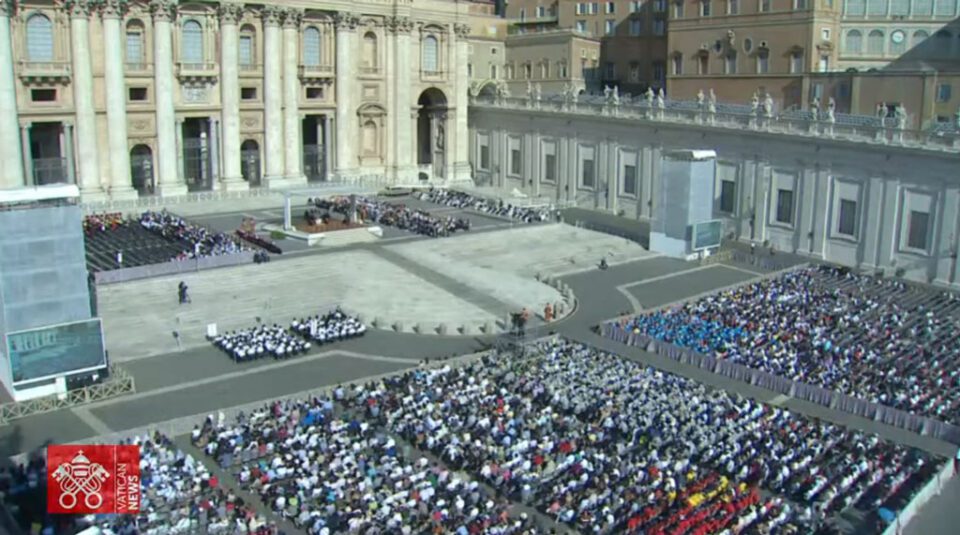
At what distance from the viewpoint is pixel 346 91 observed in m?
76.9

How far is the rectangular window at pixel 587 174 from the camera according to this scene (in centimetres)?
7181

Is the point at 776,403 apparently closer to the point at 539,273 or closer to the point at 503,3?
the point at 539,273

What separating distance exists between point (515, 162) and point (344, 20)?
17661 millimetres

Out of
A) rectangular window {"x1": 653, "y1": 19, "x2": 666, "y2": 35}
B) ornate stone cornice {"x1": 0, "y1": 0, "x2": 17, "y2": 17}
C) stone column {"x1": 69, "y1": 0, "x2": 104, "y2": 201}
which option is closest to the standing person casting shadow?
stone column {"x1": 69, "y1": 0, "x2": 104, "y2": 201}

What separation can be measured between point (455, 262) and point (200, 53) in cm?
2887

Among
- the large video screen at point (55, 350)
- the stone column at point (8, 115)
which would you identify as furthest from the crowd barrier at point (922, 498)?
the stone column at point (8, 115)

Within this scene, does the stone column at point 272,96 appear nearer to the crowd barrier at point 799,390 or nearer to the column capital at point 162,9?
the column capital at point 162,9

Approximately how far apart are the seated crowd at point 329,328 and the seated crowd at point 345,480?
909 cm

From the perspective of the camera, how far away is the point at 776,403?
1325 inches

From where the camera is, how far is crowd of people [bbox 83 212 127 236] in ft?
191

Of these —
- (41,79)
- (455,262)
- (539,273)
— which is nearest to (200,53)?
(41,79)

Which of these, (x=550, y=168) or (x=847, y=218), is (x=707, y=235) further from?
→ (x=550, y=168)

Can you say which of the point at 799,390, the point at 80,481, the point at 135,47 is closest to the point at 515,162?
the point at 135,47

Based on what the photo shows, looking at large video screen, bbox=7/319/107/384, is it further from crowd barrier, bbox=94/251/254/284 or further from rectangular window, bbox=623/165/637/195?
Result: rectangular window, bbox=623/165/637/195
